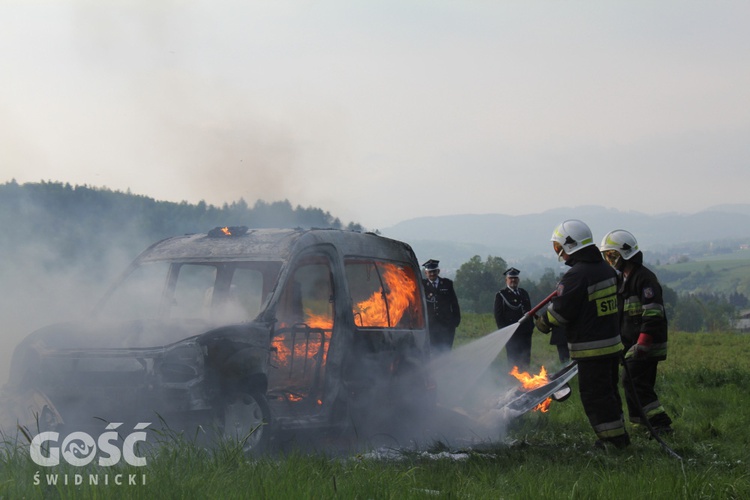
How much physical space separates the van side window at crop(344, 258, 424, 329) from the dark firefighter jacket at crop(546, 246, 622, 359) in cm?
178

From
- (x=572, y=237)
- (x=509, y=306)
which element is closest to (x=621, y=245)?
(x=572, y=237)

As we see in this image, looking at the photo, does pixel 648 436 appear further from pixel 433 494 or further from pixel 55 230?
pixel 55 230

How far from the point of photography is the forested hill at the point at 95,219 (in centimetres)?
1570

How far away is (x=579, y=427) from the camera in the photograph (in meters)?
9.24

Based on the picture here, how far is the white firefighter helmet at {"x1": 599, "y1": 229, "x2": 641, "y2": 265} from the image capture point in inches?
358

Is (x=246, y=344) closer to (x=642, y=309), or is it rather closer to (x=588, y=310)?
(x=588, y=310)

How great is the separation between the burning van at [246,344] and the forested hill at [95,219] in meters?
4.13

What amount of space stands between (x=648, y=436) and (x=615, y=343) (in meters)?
1.82

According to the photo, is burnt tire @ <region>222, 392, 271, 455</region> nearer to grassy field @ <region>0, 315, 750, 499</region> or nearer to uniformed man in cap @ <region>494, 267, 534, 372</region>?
grassy field @ <region>0, 315, 750, 499</region>

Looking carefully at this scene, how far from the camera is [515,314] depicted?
13477mm

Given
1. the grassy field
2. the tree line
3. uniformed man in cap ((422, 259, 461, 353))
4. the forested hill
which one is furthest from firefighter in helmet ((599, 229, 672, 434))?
the tree line

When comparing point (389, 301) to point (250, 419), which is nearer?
point (250, 419)

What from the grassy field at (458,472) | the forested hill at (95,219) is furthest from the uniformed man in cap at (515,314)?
the grassy field at (458,472)

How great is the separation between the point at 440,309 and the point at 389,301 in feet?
14.5
